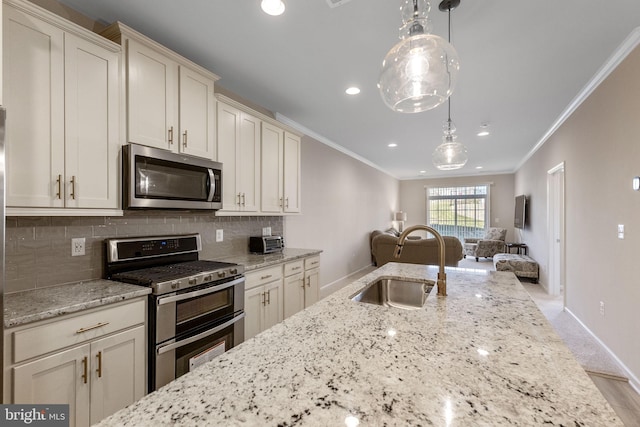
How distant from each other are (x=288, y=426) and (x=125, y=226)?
6.88 feet

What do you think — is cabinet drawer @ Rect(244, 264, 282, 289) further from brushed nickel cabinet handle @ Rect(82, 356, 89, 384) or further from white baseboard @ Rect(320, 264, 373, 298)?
white baseboard @ Rect(320, 264, 373, 298)

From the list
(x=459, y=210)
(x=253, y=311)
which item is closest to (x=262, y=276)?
(x=253, y=311)

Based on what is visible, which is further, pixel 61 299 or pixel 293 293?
pixel 293 293

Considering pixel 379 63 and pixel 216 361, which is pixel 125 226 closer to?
pixel 216 361

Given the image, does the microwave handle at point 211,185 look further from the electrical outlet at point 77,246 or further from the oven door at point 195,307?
the electrical outlet at point 77,246

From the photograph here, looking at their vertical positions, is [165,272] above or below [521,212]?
below

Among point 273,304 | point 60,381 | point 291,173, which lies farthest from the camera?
point 291,173

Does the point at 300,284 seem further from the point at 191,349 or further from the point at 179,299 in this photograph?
the point at 179,299

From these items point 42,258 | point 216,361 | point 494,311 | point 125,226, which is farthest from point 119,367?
point 494,311

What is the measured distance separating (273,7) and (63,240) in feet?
6.63

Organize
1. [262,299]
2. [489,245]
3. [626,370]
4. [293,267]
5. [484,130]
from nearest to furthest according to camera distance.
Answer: [626,370]
[262,299]
[293,267]
[484,130]
[489,245]

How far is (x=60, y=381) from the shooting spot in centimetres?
137

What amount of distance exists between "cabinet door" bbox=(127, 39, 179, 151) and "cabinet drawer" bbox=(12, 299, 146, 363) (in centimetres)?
111

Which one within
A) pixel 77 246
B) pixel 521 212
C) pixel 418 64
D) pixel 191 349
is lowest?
pixel 191 349
